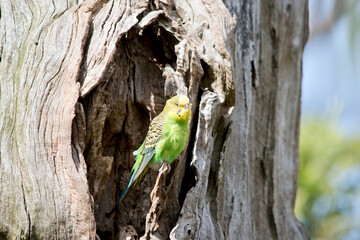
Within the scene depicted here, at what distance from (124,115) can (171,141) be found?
40cm

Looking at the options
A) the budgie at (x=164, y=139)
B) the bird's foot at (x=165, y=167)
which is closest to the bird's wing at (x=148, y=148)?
the budgie at (x=164, y=139)

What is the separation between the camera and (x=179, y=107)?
285cm

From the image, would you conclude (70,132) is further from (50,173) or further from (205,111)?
(205,111)

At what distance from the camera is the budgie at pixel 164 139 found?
9.43ft

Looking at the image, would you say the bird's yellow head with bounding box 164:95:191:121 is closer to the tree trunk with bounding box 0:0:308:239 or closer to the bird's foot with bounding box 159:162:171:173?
the tree trunk with bounding box 0:0:308:239

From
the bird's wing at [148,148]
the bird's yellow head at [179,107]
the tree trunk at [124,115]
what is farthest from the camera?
the bird's wing at [148,148]

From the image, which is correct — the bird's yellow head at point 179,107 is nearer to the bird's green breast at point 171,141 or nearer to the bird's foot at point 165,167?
the bird's green breast at point 171,141

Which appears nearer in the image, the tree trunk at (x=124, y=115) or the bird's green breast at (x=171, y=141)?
the tree trunk at (x=124, y=115)

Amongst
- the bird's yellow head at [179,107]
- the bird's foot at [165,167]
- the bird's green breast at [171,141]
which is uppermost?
the bird's yellow head at [179,107]

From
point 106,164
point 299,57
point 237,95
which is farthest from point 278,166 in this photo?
point 106,164

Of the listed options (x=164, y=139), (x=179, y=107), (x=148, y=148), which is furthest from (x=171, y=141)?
(x=179, y=107)

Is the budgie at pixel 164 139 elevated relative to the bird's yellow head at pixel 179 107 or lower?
lower

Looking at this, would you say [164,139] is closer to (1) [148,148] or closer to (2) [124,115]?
(1) [148,148]

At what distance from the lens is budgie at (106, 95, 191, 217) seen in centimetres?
287
